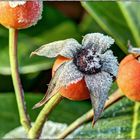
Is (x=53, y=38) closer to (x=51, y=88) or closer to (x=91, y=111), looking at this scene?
(x=91, y=111)

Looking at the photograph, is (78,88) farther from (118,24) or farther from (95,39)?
(118,24)

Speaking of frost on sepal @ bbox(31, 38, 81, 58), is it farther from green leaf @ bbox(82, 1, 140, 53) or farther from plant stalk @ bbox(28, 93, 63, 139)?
green leaf @ bbox(82, 1, 140, 53)

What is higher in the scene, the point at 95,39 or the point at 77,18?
the point at 95,39

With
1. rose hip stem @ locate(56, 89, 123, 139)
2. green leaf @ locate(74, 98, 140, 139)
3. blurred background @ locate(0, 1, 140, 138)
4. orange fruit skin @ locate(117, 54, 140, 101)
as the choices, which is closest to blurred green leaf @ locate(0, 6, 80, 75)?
blurred background @ locate(0, 1, 140, 138)

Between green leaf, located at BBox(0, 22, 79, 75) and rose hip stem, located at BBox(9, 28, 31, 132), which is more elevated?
rose hip stem, located at BBox(9, 28, 31, 132)

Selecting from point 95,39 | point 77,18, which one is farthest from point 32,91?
point 95,39

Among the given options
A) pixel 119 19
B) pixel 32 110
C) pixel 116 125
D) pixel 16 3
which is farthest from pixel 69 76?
pixel 119 19
